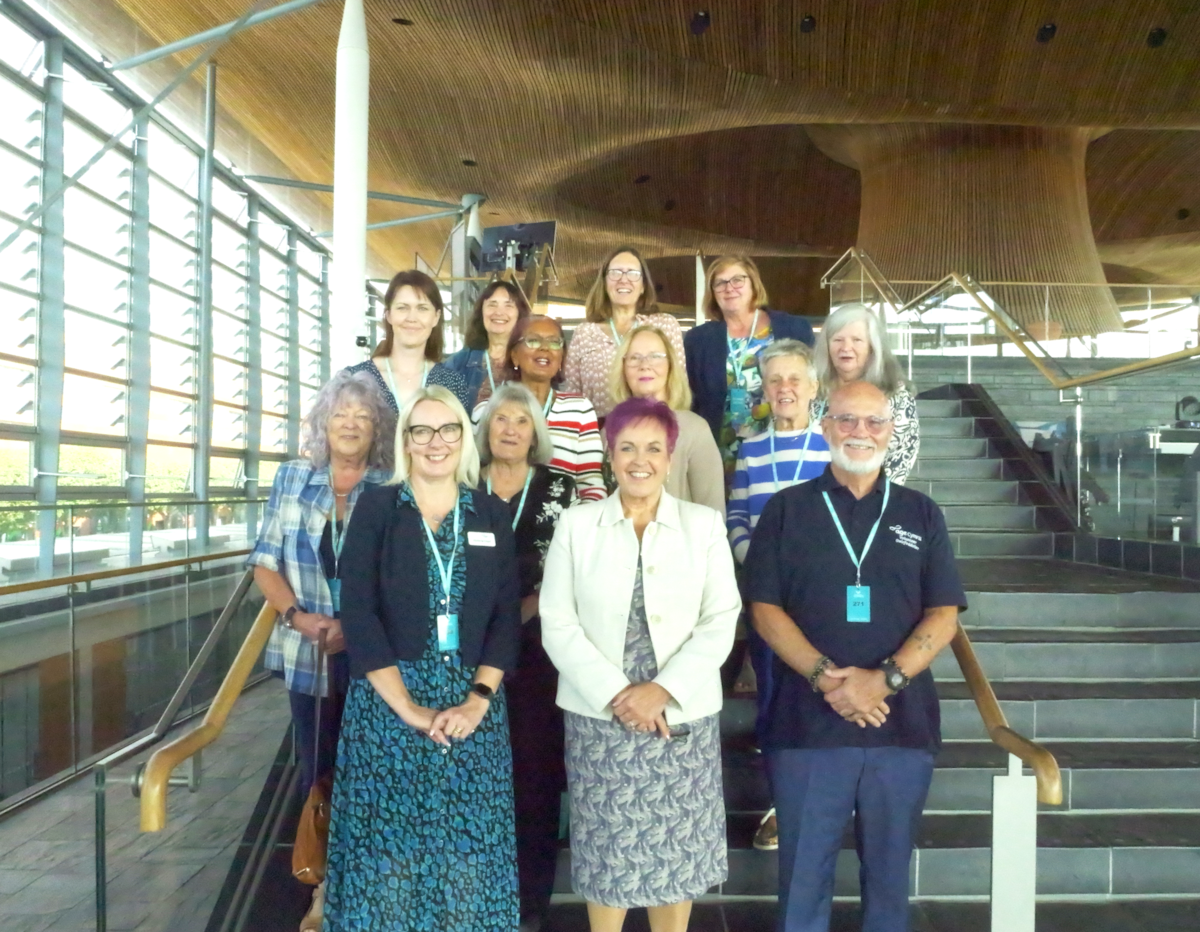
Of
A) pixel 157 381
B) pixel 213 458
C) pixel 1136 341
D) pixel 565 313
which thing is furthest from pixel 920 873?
pixel 565 313

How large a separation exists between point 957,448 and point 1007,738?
4.67m

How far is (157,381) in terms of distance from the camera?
15.1m

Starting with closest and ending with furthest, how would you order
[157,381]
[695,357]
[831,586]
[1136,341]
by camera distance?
[831,586]
[695,357]
[1136,341]
[157,381]

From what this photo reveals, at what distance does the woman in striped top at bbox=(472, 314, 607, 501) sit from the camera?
3.22 metres

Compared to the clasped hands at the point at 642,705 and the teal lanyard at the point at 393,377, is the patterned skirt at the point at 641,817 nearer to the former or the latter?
the clasped hands at the point at 642,705

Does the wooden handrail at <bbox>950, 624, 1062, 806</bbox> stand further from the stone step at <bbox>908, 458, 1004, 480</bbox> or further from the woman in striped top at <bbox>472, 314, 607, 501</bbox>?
the stone step at <bbox>908, 458, 1004, 480</bbox>

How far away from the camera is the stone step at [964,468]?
6.69m

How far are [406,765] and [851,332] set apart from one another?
6.52 feet

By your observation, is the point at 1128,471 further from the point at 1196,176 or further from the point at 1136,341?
the point at 1196,176

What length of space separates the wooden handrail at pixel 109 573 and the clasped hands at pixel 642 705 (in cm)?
273

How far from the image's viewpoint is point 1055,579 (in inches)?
197

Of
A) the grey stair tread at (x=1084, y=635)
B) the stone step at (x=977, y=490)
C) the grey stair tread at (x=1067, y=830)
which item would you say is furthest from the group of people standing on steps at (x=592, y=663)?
the stone step at (x=977, y=490)

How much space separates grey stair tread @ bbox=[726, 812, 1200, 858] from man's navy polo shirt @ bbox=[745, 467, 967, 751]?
928 millimetres

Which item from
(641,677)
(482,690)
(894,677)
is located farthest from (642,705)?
(894,677)
